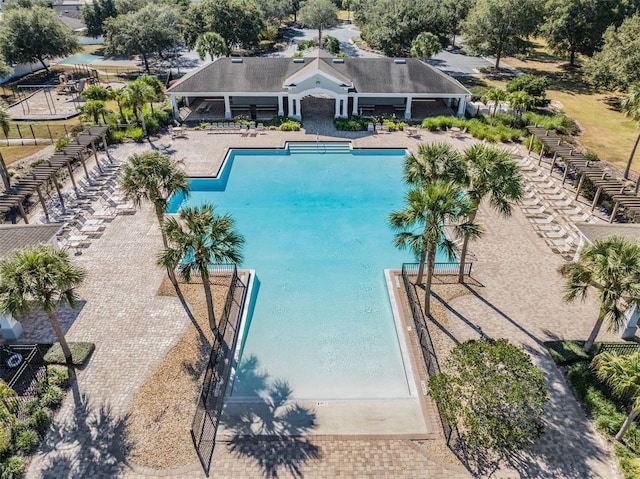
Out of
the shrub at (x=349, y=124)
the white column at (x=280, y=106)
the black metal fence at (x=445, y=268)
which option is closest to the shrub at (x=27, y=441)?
the black metal fence at (x=445, y=268)

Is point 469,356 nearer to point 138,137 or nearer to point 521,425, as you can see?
point 521,425

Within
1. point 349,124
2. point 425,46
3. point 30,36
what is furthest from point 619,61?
point 30,36

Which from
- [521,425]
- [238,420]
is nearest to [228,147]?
[238,420]

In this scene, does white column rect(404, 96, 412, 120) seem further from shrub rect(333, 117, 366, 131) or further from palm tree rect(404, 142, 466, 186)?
palm tree rect(404, 142, 466, 186)

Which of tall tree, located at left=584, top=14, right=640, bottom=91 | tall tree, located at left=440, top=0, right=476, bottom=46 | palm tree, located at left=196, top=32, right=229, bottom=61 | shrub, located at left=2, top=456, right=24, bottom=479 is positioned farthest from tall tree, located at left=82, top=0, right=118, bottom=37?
shrub, located at left=2, top=456, right=24, bottom=479

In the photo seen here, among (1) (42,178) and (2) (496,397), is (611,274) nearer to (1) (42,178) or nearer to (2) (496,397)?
(2) (496,397)
